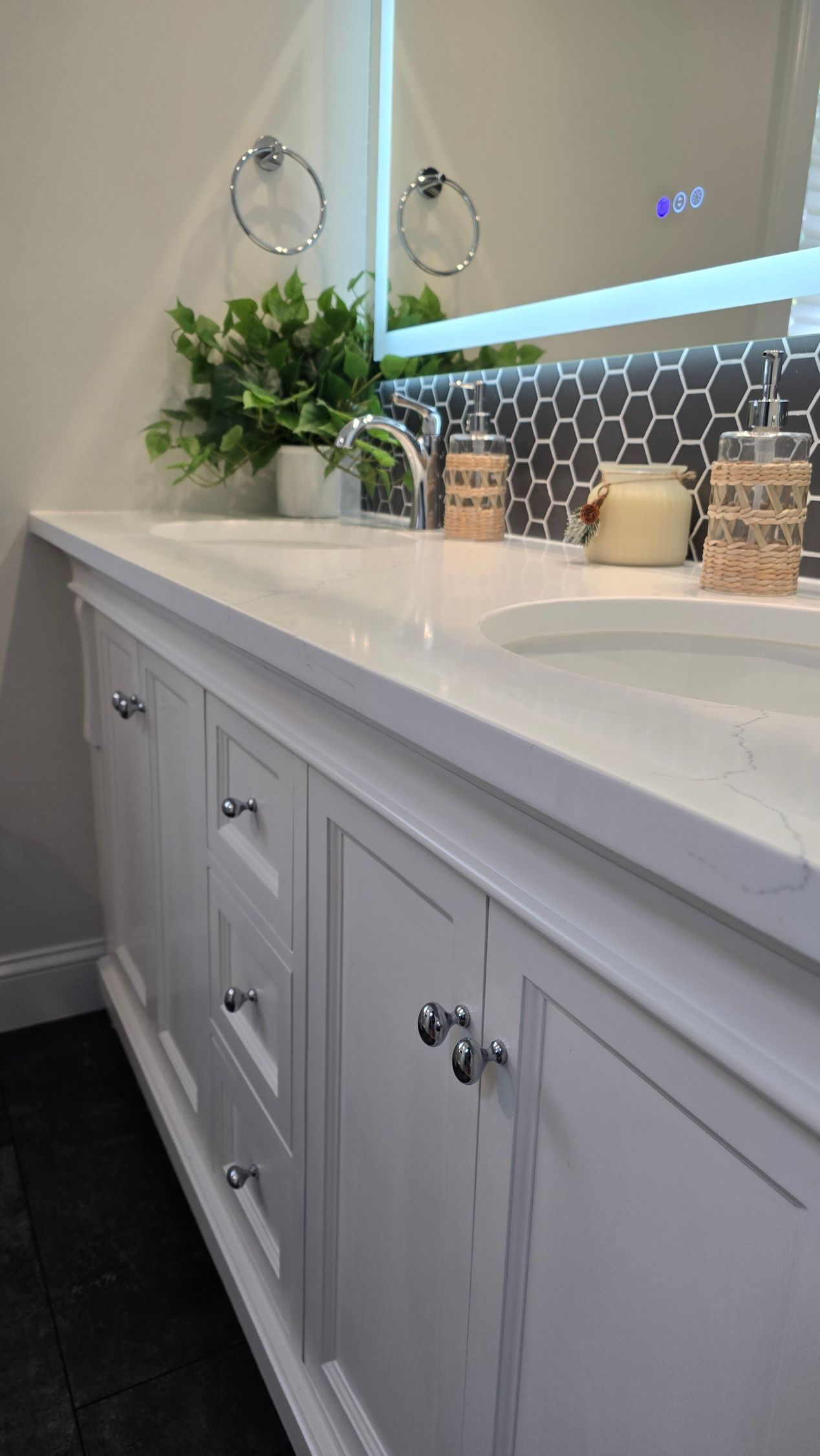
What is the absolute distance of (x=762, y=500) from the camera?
781 mm

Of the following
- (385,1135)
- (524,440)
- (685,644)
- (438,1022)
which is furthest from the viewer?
(524,440)

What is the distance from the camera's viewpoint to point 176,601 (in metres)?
0.81

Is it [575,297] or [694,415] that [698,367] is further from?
[575,297]

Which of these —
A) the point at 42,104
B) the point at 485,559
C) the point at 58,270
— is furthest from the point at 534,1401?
the point at 42,104

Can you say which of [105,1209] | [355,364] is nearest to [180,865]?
[105,1209]

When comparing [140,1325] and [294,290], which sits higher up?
[294,290]

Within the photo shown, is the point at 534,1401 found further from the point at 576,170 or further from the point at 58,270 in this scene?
the point at 58,270

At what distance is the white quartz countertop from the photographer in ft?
1.01

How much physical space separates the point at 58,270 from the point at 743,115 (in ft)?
3.01

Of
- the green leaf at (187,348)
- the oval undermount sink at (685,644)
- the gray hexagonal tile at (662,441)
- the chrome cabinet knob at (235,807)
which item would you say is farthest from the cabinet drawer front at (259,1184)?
the green leaf at (187,348)

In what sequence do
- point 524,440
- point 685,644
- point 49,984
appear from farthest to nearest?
point 49,984, point 524,440, point 685,644

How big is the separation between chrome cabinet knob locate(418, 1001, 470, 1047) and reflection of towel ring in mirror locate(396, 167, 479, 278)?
107cm

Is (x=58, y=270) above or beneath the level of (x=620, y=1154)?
above

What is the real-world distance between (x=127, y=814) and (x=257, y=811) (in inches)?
21.8
